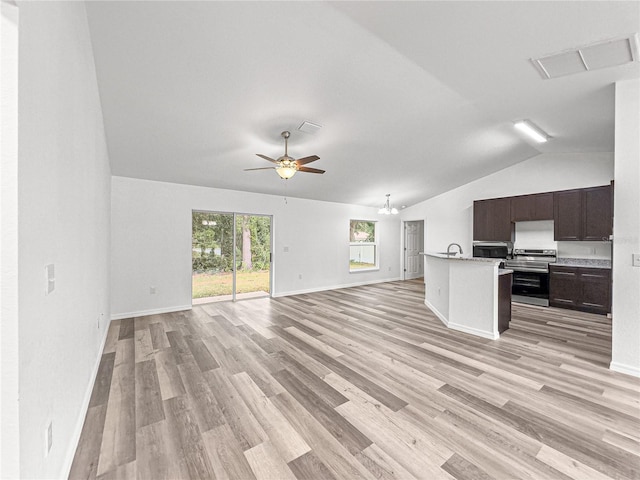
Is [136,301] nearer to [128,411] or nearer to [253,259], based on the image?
[253,259]

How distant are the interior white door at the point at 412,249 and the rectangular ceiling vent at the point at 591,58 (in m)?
6.73

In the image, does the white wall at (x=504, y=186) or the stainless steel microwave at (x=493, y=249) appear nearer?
the white wall at (x=504, y=186)

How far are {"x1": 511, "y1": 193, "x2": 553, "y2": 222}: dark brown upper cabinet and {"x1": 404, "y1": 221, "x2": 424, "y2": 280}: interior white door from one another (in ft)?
11.4

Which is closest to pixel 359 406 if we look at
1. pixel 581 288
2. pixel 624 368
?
pixel 624 368

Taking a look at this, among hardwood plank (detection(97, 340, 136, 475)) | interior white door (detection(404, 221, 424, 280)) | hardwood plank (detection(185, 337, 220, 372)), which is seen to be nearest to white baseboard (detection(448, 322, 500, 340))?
hardwood plank (detection(185, 337, 220, 372))

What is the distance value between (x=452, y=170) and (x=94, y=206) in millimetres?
6187

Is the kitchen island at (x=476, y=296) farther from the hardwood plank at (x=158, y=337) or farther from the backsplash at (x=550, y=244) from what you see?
the hardwood plank at (x=158, y=337)

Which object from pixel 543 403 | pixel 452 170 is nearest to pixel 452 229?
pixel 452 170

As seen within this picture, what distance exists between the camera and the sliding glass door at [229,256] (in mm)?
5570

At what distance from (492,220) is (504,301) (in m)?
3.11

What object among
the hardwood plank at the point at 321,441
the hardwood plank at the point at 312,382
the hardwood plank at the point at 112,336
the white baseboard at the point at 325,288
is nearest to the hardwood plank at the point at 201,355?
the hardwood plank at the point at 312,382

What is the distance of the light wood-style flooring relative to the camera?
162cm

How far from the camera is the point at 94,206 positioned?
2785 mm

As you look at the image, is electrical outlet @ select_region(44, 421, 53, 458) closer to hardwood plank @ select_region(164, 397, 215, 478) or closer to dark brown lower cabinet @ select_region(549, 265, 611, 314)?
hardwood plank @ select_region(164, 397, 215, 478)
